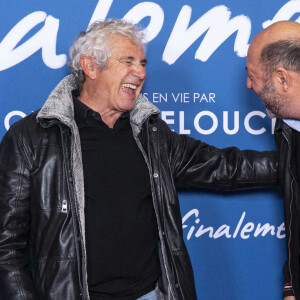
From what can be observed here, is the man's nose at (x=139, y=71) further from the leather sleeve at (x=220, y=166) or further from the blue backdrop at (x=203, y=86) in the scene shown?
the blue backdrop at (x=203, y=86)

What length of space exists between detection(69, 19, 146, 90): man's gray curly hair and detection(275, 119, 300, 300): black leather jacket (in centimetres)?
60

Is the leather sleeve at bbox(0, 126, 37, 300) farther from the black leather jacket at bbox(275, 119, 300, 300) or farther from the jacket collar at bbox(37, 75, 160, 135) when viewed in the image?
the black leather jacket at bbox(275, 119, 300, 300)

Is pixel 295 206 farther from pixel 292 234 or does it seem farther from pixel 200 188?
pixel 200 188

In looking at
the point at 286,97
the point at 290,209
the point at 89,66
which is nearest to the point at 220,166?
the point at 290,209

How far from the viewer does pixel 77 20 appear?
2.18 meters

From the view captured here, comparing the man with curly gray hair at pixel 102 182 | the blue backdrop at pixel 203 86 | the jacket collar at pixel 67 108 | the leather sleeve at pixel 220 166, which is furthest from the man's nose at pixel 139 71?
the blue backdrop at pixel 203 86

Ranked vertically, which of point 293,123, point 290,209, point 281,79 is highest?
point 281,79

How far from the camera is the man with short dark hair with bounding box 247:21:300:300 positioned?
64.6 inches

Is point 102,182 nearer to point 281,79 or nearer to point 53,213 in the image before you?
point 53,213

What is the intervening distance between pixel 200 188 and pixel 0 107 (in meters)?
0.89

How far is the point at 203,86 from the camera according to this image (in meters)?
2.22

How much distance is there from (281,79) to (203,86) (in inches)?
23.4

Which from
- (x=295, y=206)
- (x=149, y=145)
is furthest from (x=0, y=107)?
(x=295, y=206)

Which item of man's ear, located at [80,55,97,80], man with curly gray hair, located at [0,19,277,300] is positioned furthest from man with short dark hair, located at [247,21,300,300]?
man's ear, located at [80,55,97,80]
